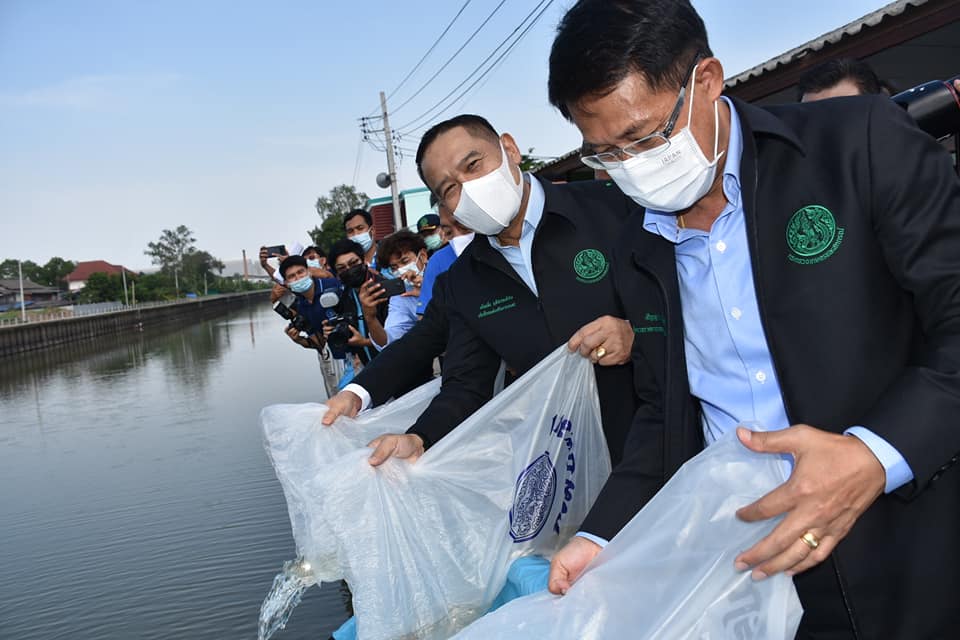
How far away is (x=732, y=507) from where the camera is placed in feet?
3.53

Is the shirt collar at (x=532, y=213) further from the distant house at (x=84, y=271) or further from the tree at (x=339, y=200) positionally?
the distant house at (x=84, y=271)

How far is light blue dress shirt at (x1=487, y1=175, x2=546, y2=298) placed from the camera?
2.18 m

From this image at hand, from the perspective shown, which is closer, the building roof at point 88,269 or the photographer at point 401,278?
the photographer at point 401,278

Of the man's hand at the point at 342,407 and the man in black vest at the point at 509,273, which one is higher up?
the man in black vest at the point at 509,273

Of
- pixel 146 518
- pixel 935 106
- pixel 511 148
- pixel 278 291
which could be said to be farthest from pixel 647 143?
pixel 278 291

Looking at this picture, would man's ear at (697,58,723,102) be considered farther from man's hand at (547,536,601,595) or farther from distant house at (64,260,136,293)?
distant house at (64,260,136,293)

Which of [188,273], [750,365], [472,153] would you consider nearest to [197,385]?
[472,153]

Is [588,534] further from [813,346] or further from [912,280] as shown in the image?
[912,280]

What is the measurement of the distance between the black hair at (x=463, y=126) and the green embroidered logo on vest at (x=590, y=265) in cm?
50

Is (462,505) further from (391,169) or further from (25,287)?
(25,287)

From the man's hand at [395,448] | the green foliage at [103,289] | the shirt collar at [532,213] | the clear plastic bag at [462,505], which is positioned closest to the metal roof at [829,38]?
the shirt collar at [532,213]

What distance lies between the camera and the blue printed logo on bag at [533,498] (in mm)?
2006

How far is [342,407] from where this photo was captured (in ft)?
8.07

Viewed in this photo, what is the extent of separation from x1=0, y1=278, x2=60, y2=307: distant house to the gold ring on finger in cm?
8703
